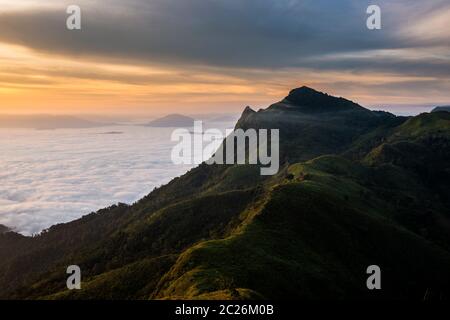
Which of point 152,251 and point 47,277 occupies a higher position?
point 152,251

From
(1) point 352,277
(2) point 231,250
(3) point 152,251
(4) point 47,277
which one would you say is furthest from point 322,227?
(4) point 47,277

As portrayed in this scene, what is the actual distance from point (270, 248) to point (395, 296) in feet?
127

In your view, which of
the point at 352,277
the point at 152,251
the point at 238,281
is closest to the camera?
the point at 238,281

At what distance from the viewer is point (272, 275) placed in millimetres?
77812

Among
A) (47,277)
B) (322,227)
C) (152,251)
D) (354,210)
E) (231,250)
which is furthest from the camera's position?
(47,277)
